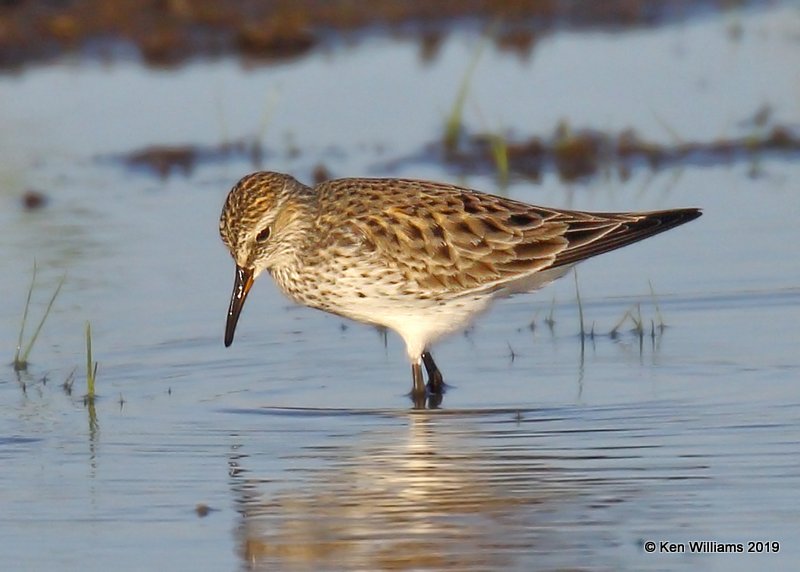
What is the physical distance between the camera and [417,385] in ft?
30.5

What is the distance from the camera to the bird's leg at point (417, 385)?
9125 mm

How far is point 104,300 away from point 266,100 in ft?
19.6

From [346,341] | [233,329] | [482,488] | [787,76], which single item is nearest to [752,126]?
[787,76]

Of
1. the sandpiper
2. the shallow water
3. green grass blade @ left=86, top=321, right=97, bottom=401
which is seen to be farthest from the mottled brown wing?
green grass blade @ left=86, top=321, right=97, bottom=401

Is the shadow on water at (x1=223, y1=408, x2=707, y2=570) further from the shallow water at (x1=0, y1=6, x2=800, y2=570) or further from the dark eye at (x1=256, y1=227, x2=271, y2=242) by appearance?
the dark eye at (x1=256, y1=227, x2=271, y2=242)

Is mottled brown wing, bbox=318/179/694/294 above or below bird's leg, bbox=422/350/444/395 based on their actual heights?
above

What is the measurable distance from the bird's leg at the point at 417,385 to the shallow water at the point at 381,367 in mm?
114

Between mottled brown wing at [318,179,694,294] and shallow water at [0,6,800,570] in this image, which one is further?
mottled brown wing at [318,179,694,294]

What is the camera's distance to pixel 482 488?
7.45 m

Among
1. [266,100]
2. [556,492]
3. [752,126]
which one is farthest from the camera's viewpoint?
[266,100]

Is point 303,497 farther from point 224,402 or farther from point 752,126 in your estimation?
point 752,126

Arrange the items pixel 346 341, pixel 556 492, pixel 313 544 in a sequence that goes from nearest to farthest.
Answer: pixel 313 544, pixel 556 492, pixel 346 341

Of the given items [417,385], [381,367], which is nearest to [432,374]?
[417,385]

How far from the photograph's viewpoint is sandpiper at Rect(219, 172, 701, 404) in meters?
9.38
